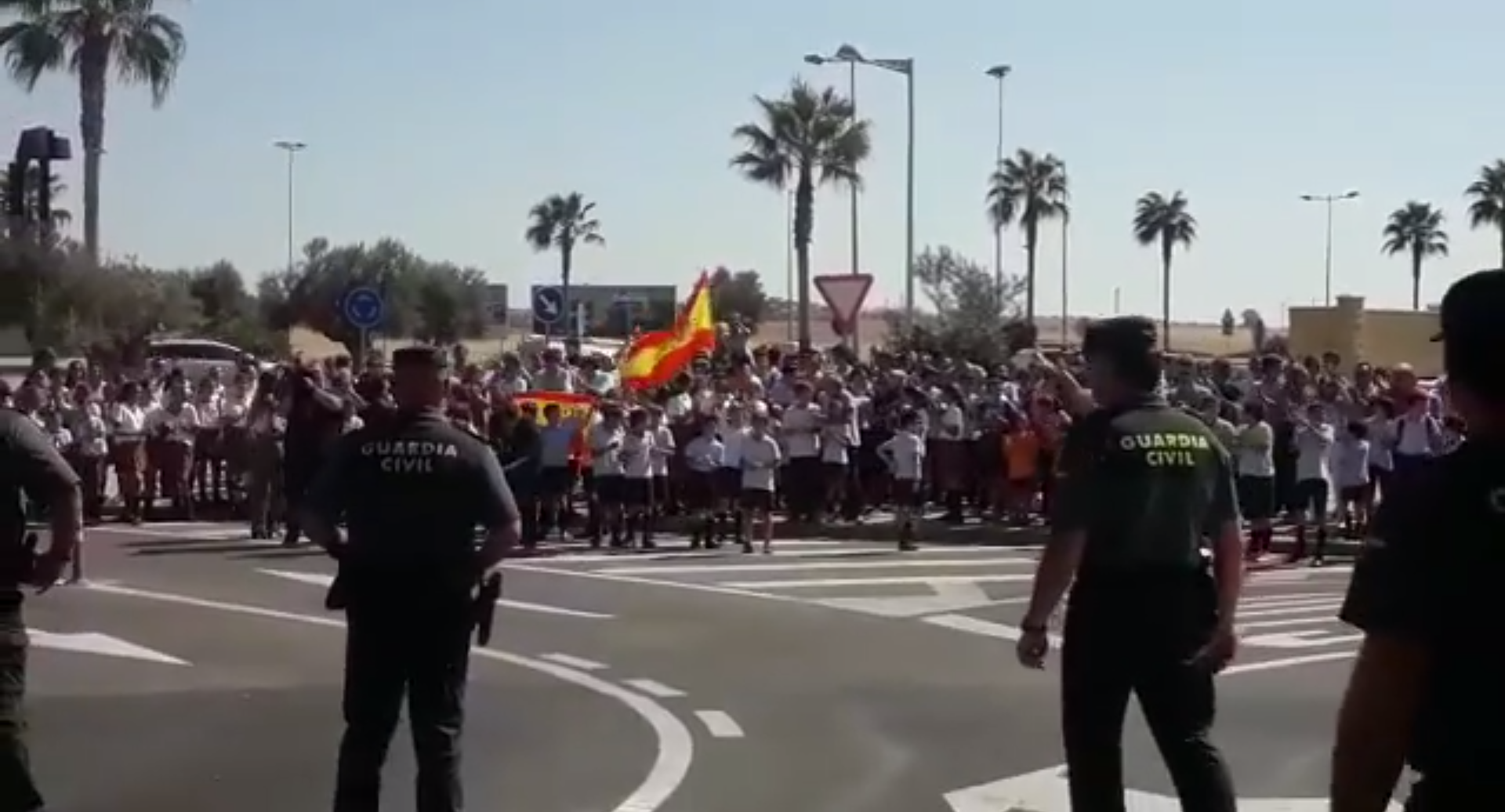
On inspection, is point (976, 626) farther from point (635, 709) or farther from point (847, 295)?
point (847, 295)

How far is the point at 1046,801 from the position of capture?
29.4 ft

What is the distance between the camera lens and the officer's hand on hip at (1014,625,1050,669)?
268 inches

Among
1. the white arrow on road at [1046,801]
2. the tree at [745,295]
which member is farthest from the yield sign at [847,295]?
the tree at [745,295]

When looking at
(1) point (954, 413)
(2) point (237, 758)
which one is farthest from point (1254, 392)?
(2) point (237, 758)

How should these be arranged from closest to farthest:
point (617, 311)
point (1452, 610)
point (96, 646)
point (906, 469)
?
point (1452, 610)
point (96, 646)
point (906, 469)
point (617, 311)

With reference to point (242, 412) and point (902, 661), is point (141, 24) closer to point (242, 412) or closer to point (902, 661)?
point (242, 412)

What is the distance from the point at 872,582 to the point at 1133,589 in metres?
11.9

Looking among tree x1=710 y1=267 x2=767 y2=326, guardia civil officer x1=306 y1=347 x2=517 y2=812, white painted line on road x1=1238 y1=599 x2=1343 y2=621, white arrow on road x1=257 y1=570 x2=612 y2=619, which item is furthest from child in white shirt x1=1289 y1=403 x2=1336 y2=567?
tree x1=710 y1=267 x2=767 y2=326

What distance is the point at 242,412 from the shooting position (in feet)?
82.7

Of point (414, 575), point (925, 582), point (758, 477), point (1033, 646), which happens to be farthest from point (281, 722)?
point (758, 477)

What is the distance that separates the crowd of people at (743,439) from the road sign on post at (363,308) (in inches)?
54.5

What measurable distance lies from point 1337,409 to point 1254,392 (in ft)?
2.96

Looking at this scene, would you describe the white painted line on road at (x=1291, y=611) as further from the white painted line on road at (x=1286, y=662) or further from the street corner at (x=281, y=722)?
the street corner at (x=281, y=722)

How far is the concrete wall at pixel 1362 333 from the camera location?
5541cm
